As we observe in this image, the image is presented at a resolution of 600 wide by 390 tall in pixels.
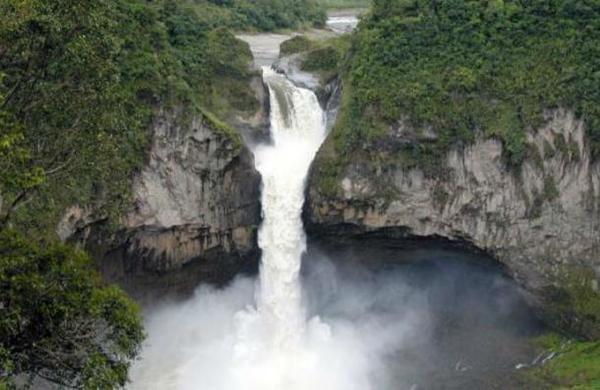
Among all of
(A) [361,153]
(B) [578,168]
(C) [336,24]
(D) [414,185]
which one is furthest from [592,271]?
(C) [336,24]

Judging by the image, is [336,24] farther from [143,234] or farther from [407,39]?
[143,234]

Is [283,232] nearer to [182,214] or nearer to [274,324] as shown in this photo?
[274,324]

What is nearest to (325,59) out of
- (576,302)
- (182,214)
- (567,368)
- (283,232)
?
(283,232)

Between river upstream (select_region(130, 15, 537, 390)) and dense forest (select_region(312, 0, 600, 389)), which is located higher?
dense forest (select_region(312, 0, 600, 389))

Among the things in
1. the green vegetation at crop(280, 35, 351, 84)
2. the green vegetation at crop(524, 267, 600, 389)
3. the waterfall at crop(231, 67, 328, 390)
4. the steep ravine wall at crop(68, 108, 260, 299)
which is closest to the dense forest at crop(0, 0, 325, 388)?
the steep ravine wall at crop(68, 108, 260, 299)

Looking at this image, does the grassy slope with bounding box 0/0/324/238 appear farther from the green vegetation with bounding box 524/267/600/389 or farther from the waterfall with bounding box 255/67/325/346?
the green vegetation with bounding box 524/267/600/389

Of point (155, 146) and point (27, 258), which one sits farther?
point (155, 146)
